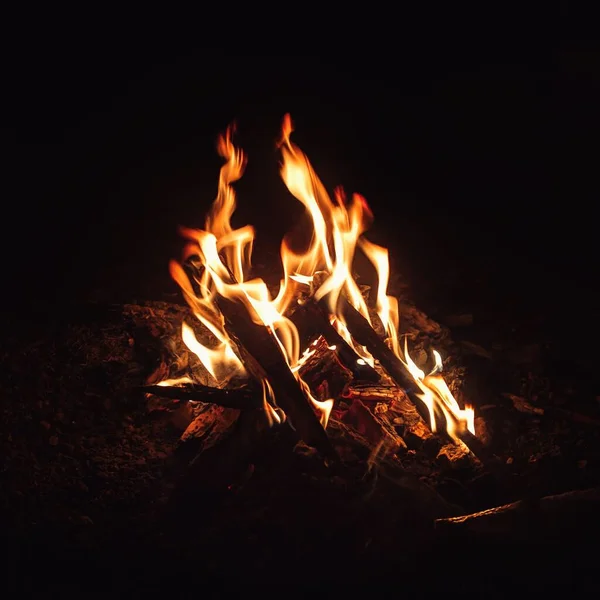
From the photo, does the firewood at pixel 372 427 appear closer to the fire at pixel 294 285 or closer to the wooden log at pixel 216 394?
the fire at pixel 294 285

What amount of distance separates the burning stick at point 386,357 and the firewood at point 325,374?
0.17 metres

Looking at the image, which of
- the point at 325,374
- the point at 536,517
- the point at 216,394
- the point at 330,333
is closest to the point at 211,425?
the point at 216,394

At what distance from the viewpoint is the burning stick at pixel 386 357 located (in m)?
→ 2.53

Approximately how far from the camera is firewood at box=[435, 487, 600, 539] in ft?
6.10

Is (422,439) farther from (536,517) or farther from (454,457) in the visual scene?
(536,517)

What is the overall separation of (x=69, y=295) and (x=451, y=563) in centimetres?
304

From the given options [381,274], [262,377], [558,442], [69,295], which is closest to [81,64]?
[69,295]

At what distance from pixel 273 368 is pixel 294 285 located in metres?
0.61

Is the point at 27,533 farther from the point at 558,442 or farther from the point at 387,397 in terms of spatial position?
the point at 558,442

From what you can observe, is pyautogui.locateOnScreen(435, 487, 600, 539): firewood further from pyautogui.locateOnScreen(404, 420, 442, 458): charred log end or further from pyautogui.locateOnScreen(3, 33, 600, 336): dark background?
pyautogui.locateOnScreen(3, 33, 600, 336): dark background

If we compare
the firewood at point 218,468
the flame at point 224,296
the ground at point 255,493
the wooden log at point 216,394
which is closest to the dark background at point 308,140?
the flame at point 224,296

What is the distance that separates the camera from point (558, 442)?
2525mm

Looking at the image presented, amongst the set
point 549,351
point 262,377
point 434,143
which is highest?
point 434,143

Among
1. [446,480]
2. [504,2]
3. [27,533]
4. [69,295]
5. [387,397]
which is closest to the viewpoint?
[27,533]
